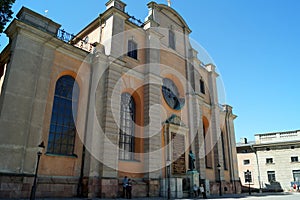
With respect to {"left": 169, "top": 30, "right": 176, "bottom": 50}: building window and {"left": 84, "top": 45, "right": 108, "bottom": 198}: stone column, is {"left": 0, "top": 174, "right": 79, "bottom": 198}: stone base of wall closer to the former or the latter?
{"left": 84, "top": 45, "right": 108, "bottom": 198}: stone column

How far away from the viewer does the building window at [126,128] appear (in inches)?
673

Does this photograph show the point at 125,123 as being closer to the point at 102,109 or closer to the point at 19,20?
the point at 102,109

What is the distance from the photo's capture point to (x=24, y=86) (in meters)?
12.9

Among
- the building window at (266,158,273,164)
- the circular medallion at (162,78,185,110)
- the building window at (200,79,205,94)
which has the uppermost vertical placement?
the building window at (200,79,205,94)

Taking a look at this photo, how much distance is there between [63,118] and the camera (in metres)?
14.9

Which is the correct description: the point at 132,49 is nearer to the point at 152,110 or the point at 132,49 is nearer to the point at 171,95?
the point at 152,110

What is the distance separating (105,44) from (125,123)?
5.86m

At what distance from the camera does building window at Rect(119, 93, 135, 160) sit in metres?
17.1

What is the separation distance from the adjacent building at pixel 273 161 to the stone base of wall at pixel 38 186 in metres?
29.5

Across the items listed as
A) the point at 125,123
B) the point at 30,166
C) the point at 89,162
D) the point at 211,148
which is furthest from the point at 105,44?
the point at 211,148

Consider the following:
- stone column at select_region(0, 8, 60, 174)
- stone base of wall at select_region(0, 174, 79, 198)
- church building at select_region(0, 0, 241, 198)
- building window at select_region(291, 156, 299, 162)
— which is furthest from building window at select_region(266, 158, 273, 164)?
stone column at select_region(0, 8, 60, 174)

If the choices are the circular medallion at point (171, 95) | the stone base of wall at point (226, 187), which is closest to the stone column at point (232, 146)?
the stone base of wall at point (226, 187)

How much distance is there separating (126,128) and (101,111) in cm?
275

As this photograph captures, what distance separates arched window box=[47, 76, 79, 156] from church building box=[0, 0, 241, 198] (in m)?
0.06
